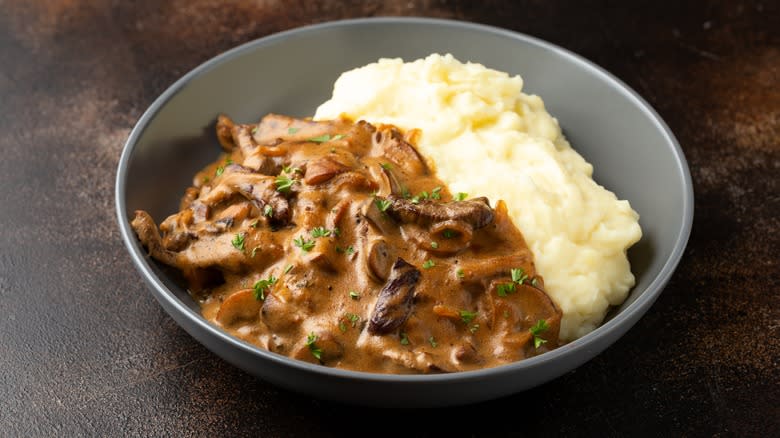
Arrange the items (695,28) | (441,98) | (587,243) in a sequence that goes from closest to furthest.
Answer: (587,243), (441,98), (695,28)

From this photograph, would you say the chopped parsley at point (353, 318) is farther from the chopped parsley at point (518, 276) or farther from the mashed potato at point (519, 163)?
the mashed potato at point (519, 163)

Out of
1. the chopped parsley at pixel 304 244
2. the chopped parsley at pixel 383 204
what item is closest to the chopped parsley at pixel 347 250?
the chopped parsley at pixel 304 244

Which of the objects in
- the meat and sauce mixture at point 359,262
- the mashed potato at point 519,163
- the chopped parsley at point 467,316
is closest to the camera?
the meat and sauce mixture at point 359,262

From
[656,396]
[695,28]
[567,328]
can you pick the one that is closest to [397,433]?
[567,328]

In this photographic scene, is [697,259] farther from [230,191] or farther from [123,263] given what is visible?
[123,263]

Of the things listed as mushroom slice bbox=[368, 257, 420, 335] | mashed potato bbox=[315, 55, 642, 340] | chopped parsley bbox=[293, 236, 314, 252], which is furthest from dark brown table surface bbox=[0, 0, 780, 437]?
chopped parsley bbox=[293, 236, 314, 252]

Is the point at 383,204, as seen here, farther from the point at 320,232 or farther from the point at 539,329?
the point at 539,329

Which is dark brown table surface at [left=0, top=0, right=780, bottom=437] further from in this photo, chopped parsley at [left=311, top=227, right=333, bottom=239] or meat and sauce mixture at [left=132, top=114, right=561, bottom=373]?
chopped parsley at [left=311, top=227, right=333, bottom=239]
